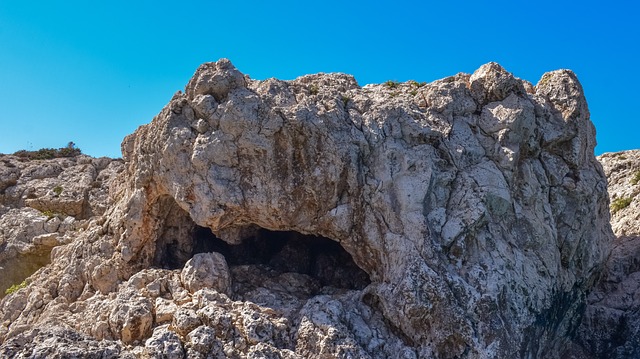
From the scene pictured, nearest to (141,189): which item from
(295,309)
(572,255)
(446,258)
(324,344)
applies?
(295,309)

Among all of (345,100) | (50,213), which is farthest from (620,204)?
(50,213)

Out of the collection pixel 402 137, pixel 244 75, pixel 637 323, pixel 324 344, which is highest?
pixel 244 75

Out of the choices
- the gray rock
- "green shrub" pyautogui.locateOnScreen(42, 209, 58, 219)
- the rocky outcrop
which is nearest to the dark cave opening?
the gray rock

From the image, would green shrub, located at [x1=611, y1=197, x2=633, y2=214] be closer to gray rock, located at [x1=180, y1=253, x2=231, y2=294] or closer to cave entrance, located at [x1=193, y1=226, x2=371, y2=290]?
cave entrance, located at [x1=193, y1=226, x2=371, y2=290]

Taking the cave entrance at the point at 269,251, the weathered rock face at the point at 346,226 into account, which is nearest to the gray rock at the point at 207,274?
the weathered rock face at the point at 346,226

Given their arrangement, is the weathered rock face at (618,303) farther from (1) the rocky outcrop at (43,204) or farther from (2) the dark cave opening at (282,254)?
(1) the rocky outcrop at (43,204)

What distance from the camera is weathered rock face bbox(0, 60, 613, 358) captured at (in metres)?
15.2

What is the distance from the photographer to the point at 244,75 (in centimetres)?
1931

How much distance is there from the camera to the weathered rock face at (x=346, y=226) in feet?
49.9

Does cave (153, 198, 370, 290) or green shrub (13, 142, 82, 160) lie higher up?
green shrub (13, 142, 82, 160)

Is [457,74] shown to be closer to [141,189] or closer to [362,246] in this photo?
[362,246]

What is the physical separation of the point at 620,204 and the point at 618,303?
8776 millimetres

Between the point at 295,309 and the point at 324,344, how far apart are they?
1790mm

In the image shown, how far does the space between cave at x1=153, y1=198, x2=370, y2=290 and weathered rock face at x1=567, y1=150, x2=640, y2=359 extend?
324 inches
